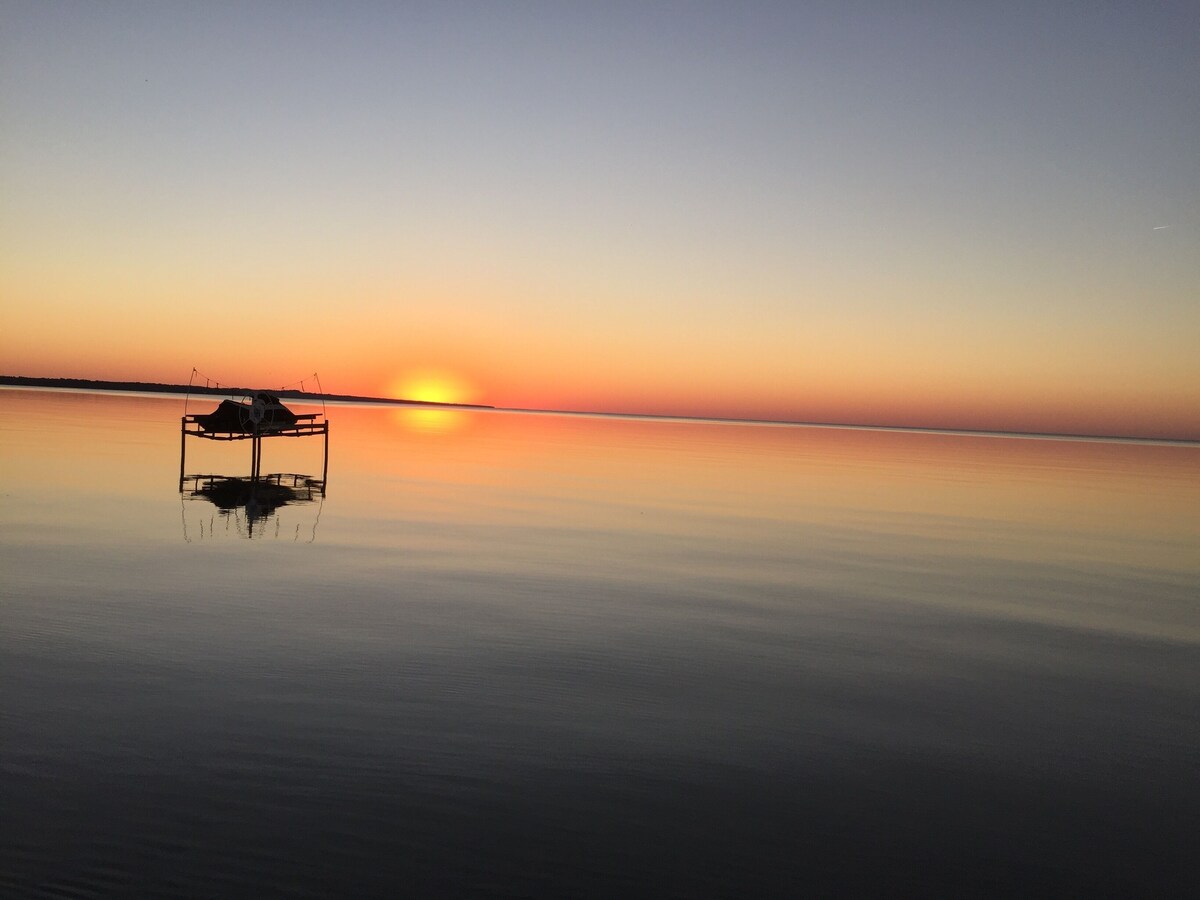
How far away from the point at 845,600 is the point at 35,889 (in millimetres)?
17110

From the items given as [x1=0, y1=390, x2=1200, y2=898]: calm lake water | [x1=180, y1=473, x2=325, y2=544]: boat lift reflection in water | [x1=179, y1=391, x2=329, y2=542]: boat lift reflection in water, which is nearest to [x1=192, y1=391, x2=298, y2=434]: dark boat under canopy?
[x1=179, y1=391, x2=329, y2=542]: boat lift reflection in water

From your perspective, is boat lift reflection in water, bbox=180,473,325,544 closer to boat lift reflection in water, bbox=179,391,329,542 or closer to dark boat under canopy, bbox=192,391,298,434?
boat lift reflection in water, bbox=179,391,329,542

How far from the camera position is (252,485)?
42.7 m

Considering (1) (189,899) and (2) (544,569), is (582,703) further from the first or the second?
(2) (544,569)

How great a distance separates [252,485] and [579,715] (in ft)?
116

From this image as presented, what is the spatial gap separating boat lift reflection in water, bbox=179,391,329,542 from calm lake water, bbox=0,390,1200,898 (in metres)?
1.24

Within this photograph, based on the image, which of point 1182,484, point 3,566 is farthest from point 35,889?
point 1182,484

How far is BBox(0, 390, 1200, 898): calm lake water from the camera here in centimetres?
823

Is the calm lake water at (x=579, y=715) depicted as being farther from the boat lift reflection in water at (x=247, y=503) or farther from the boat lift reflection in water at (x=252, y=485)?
the boat lift reflection in water at (x=252, y=485)

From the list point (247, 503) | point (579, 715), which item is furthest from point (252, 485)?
point (579, 715)

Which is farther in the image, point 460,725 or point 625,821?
point 460,725

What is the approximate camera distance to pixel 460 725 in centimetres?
1130

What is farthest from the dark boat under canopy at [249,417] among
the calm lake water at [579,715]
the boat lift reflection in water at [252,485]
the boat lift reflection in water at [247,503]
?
the calm lake water at [579,715]

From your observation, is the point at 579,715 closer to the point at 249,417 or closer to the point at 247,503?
the point at 247,503
